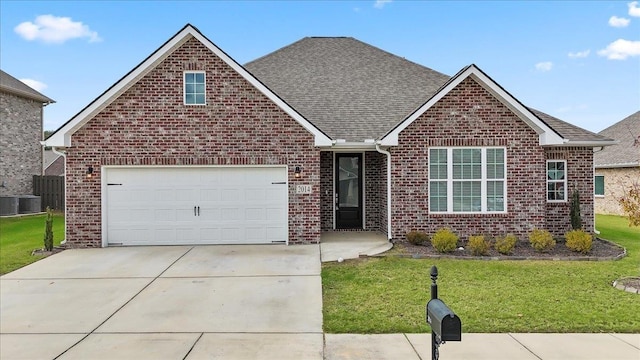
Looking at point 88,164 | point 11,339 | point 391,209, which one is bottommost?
point 11,339

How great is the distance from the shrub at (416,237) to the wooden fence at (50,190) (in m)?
19.6

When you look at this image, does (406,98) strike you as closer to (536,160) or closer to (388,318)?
(536,160)

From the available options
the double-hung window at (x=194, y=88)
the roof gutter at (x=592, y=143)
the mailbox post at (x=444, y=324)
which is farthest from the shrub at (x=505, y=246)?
the double-hung window at (x=194, y=88)

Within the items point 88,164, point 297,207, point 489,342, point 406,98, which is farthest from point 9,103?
point 489,342

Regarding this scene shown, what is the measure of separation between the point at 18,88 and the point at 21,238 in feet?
38.8

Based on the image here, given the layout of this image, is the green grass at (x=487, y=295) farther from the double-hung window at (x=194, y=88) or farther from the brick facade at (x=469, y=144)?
the double-hung window at (x=194, y=88)

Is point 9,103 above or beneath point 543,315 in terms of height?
above

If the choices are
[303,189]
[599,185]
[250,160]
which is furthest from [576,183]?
[599,185]

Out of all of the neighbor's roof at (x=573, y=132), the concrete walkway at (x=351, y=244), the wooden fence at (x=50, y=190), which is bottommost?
the concrete walkway at (x=351, y=244)

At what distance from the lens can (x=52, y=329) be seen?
236 inches

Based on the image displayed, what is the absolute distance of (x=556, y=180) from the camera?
1300cm

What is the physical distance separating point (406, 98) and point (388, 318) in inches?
→ 418

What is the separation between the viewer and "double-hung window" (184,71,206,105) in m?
12.0

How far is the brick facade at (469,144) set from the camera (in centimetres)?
1216
